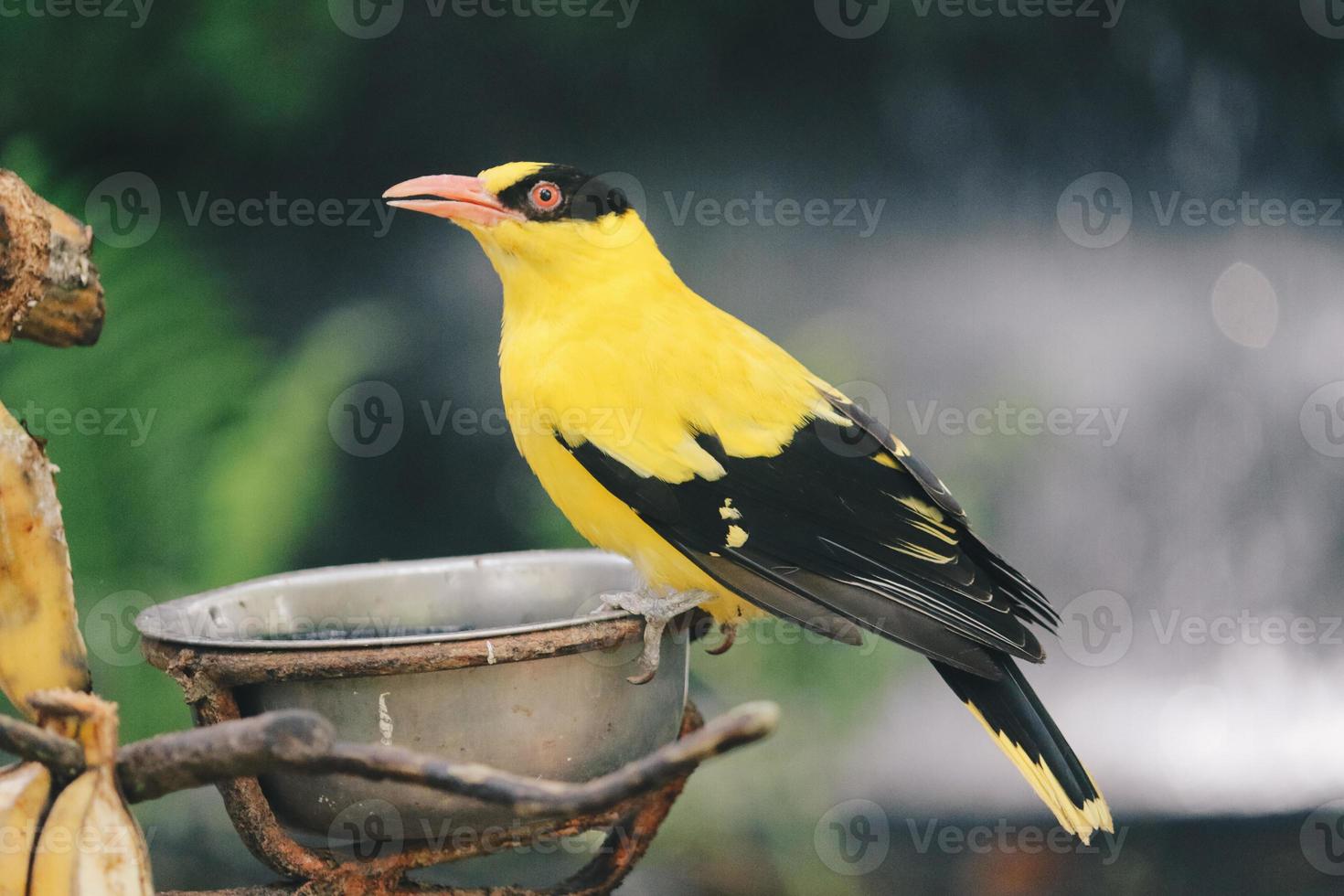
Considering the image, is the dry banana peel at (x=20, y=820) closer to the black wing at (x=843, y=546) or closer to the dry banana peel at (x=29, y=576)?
the dry banana peel at (x=29, y=576)

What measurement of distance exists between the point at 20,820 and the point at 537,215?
1.16 m

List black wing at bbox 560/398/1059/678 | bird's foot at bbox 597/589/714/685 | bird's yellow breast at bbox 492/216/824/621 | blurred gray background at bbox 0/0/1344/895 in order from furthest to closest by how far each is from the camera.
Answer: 1. blurred gray background at bbox 0/0/1344/895
2. bird's yellow breast at bbox 492/216/824/621
3. black wing at bbox 560/398/1059/678
4. bird's foot at bbox 597/589/714/685

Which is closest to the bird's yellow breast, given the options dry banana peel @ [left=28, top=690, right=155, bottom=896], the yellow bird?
the yellow bird

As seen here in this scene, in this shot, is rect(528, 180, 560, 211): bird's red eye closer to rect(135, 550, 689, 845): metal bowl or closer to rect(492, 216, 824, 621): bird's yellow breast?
rect(492, 216, 824, 621): bird's yellow breast

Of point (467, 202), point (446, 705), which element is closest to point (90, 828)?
point (446, 705)

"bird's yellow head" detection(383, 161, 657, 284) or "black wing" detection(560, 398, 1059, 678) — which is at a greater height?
"bird's yellow head" detection(383, 161, 657, 284)

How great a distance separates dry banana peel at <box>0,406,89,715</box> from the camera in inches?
52.5

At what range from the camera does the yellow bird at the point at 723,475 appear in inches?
69.7

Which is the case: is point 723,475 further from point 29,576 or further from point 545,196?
point 29,576

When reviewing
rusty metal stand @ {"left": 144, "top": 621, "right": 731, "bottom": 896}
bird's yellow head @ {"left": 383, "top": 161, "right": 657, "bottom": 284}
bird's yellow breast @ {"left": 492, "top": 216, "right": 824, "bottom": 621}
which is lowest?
rusty metal stand @ {"left": 144, "top": 621, "right": 731, "bottom": 896}

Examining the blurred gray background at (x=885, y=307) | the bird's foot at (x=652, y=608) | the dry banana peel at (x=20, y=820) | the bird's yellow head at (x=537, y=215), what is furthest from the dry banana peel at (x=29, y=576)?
the blurred gray background at (x=885, y=307)

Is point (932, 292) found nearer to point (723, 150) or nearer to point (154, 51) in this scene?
point (723, 150)

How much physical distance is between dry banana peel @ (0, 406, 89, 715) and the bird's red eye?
894mm

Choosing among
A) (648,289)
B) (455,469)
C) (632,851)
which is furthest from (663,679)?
(455,469)
